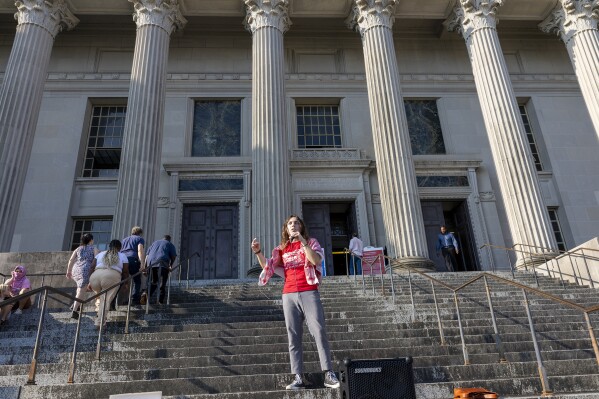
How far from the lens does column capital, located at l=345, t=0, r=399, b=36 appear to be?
55.1 feet

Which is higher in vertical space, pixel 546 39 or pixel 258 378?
pixel 546 39

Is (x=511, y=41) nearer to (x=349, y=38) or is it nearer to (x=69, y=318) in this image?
(x=349, y=38)

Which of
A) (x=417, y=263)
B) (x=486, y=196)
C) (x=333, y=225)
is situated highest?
(x=486, y=196)

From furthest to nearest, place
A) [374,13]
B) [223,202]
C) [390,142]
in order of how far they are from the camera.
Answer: [223,202]
[374,13]
[390,142]

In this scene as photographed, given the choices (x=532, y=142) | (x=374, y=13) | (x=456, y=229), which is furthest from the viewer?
(x=532, y=142)

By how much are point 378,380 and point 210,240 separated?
13776mm

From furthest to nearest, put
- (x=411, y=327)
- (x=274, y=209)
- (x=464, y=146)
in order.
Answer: (x=464, y=146)
(x=274, y=209)
(x=411, y=327)

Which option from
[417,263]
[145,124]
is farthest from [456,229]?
[145,124]

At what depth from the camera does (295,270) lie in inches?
200

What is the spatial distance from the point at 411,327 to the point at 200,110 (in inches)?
584

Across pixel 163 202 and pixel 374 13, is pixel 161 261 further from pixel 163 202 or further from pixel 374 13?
pixel 374 13

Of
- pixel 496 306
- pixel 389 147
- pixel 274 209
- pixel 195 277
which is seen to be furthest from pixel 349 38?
pixel 496 306

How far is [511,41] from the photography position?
2173 cm

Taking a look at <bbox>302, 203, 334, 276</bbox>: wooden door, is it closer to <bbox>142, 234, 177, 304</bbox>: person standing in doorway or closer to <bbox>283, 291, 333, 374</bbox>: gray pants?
<bbox>142, 234, 177, 304</bbox>: person standing in doorway
